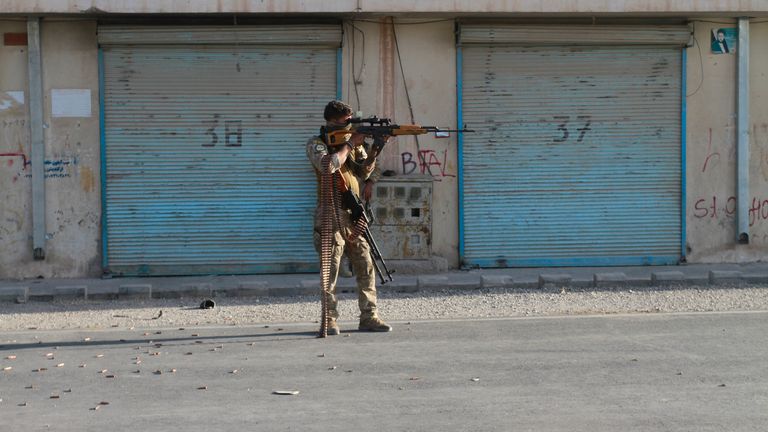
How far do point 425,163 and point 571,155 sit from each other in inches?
73.5

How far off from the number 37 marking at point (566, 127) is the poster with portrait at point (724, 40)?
1.88 meters

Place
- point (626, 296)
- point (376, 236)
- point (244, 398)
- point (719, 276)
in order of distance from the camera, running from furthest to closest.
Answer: point (376, 236) < point (719, 276) < point (626, 296) < point (244, 398)

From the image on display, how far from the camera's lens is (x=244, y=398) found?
670cm

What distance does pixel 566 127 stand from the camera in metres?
13.3

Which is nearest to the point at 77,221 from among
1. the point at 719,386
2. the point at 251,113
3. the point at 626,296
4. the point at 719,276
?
the point at 251,113

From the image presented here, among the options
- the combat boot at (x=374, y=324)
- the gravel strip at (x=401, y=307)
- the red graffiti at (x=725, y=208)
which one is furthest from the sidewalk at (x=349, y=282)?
the combat boot at (x=374, y=324)

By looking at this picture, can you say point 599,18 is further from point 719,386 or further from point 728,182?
point 719,386

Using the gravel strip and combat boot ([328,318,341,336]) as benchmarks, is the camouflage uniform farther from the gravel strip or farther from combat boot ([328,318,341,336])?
the gravel strip

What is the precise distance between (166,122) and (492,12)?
4.15 m

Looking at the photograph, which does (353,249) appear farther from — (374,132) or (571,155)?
(571,155)

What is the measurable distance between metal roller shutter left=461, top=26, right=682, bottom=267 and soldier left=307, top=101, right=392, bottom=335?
4365mm

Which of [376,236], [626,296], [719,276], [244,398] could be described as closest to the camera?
[244,398]

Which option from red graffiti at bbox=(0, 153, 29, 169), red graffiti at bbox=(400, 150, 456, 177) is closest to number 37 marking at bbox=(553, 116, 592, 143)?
red graffiti at bbox=(400, 150, 456, 177)

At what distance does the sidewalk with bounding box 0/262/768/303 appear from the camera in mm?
11336
